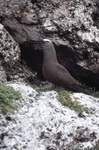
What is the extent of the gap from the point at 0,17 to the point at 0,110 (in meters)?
4.05

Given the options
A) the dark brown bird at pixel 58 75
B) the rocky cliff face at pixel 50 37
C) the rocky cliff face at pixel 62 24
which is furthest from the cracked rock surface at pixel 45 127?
the rocky cliff face at pixel 62 24

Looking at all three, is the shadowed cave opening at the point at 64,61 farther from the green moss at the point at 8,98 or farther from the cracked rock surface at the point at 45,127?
the green moss at the point at 8,98

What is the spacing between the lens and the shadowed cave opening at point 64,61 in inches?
327

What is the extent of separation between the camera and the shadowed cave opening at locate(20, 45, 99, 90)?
831 centimetres

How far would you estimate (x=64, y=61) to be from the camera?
8.59 m

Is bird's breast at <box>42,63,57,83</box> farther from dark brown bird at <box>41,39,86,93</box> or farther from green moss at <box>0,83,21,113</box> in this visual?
green moss at <box>0,83,21,113</box>

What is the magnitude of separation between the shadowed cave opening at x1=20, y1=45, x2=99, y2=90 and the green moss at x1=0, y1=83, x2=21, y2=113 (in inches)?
119

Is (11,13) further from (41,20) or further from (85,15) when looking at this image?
(85,15)

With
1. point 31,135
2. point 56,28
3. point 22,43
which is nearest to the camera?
point 31,135

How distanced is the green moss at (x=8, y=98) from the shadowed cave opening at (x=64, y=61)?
9.92ft

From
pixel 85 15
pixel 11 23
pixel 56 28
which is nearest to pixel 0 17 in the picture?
pixel 11 23

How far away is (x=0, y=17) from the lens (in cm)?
807

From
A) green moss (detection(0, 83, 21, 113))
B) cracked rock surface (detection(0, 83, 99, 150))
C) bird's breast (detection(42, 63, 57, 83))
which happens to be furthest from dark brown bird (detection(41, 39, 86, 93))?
green moss (detection(0, 83, 21, 113))

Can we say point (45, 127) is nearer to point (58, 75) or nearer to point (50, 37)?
point (58, 75)
